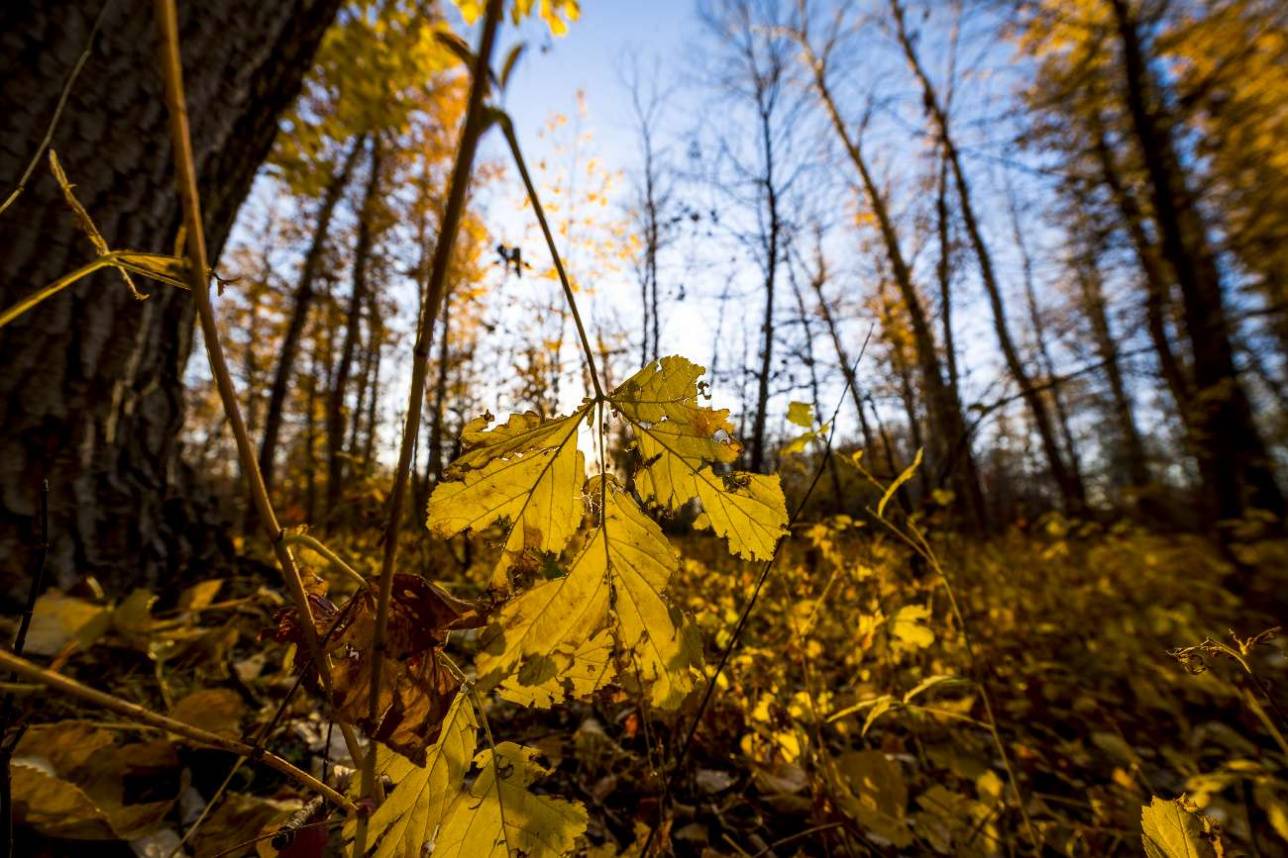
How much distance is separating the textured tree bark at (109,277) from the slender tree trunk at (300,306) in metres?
6.53

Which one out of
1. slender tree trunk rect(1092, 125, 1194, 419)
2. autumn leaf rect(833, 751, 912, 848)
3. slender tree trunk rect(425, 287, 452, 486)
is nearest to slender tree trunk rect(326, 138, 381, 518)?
slender tree trunk rect(425, 287, 452, 486)

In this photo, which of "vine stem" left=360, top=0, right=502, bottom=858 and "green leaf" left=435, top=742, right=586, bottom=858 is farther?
"green leaf" left=435, top=742, right=586, bottom=858

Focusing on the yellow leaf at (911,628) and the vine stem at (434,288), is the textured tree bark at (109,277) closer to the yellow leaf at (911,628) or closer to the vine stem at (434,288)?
the vine stem at (434,288)

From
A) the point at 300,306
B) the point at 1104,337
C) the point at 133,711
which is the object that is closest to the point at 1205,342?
the point at 1104,337

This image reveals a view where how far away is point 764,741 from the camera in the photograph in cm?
135

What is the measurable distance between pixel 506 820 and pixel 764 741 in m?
1.03

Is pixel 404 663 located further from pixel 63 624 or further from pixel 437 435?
→ pixel 437 435

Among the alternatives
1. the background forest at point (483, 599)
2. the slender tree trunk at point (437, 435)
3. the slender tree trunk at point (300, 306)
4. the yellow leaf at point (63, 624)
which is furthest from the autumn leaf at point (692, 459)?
the slender tree trunk at point (300, 306)

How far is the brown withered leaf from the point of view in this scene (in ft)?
→ 1.55

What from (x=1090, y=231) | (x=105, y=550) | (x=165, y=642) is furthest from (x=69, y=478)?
(x=1090, y=231)

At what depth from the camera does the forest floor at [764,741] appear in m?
0.78

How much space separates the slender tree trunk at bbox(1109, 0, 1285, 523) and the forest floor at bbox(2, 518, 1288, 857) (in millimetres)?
2897

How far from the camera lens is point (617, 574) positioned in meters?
0.52

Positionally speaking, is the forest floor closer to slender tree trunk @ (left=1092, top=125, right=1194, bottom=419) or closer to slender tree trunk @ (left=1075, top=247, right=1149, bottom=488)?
slender tree trunk @ (left=1075, top=247, right=1149, bottom=488)
